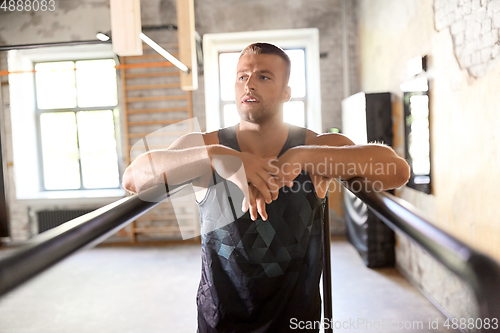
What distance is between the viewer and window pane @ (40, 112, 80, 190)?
213 inches

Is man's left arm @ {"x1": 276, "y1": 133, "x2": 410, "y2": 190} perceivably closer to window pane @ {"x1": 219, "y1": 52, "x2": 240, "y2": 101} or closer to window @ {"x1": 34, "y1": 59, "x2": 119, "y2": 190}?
window pane @ {"x1": 219, "y1": 52, "x2": 240, "y2": 101}

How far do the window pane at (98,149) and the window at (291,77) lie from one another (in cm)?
165

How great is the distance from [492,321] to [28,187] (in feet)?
20.5

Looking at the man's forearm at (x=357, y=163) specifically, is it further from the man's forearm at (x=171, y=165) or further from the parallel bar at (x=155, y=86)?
the parallel bar at (x=155, y=86)

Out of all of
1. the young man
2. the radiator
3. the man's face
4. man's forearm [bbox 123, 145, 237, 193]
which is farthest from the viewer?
the radiator

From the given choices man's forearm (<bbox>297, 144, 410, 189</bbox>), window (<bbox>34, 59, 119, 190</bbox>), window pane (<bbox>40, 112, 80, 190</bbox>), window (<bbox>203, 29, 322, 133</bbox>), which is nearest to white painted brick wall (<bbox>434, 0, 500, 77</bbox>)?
man's forearm (<bbox>297, 144, 410, 189</bbox>)

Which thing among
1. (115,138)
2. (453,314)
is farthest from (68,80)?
(453,314)

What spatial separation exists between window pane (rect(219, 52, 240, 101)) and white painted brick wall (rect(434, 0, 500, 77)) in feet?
10.7

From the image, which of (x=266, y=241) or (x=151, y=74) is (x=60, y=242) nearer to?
(x=266, y=241)

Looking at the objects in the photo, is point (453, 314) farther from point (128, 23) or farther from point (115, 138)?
point (115, 138)

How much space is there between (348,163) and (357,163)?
0.04m

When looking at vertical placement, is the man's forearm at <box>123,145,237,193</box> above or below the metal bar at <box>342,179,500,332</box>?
above

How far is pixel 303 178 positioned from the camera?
1.09 m

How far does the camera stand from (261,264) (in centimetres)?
107
